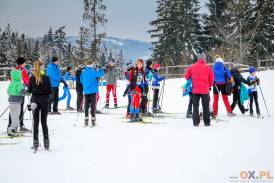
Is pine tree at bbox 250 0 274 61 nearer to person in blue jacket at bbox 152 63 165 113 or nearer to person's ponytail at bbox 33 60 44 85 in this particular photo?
person in blue jacket at bbox 152 63 165 113

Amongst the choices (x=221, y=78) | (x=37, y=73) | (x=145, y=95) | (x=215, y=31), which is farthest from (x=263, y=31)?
(x=37, y=73)

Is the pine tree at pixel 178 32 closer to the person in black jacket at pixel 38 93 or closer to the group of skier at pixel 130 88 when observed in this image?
the group of skier at pixel 130 88

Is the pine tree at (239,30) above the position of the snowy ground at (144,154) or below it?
above

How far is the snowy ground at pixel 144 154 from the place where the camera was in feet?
21.1

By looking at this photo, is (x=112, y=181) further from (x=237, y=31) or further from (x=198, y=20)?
(x=198, y=20)

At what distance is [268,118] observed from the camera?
42.2 ft

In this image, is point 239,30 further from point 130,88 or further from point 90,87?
point 90,87

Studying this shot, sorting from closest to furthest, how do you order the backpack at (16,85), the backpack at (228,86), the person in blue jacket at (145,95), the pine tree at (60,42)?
the backpack at (16,85), the backpack at (228,86), the person in blue jacket at (145,95), the pine tree at (60,42)

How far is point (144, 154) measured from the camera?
7859 millimetres

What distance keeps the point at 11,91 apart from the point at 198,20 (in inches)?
1831

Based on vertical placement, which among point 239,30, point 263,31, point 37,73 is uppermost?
point 239,30

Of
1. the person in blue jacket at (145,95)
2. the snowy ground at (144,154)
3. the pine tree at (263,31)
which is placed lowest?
the snowy ground at (144,154)

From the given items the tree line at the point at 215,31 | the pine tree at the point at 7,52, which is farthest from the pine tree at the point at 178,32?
the pine tree at the point at 7,52

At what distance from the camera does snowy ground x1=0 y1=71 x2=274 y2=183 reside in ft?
21.1
